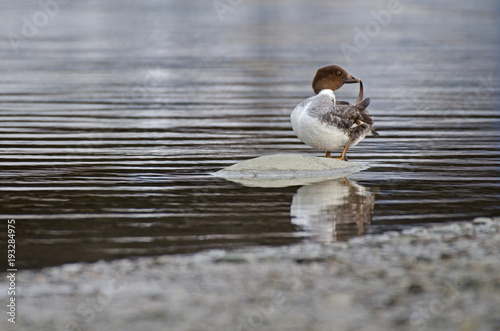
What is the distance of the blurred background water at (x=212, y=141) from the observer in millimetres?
8719

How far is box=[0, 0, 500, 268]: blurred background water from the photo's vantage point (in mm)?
8719

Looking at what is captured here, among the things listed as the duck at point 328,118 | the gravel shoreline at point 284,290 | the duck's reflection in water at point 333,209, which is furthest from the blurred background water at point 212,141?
the duck at point 328,118

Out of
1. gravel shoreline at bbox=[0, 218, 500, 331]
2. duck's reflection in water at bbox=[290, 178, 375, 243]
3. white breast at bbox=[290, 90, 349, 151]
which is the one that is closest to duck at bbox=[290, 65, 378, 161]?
white breast at bbox=[290, 90, 349, 151]

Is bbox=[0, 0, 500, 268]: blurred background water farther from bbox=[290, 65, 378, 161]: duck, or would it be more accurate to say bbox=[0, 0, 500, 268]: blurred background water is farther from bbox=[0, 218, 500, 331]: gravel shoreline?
bbox=[290, 65, 378, 161]: duck

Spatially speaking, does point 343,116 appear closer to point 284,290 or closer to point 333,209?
point 333,209

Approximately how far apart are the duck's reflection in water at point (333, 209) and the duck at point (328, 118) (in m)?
0.83

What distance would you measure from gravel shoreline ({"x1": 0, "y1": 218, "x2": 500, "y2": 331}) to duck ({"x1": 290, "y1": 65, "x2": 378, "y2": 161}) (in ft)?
12.4

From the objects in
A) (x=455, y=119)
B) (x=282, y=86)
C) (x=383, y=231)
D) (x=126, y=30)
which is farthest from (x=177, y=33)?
(x=383, y=231)

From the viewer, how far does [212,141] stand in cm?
1434

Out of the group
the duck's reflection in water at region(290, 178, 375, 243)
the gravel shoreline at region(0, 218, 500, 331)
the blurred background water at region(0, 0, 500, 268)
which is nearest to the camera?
the gravel shoreline at region(0, 218, 500, 331)

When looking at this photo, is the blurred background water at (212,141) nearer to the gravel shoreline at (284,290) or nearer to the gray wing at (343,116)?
the gravel shoreline at (284,290)

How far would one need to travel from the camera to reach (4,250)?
26.1 ft

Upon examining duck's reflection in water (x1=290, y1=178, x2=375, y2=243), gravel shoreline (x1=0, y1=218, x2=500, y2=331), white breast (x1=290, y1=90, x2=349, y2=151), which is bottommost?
A: gravel shoreline (x1=0, y1=218, x2=500, y2=331)

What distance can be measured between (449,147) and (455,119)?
11.5 feet
